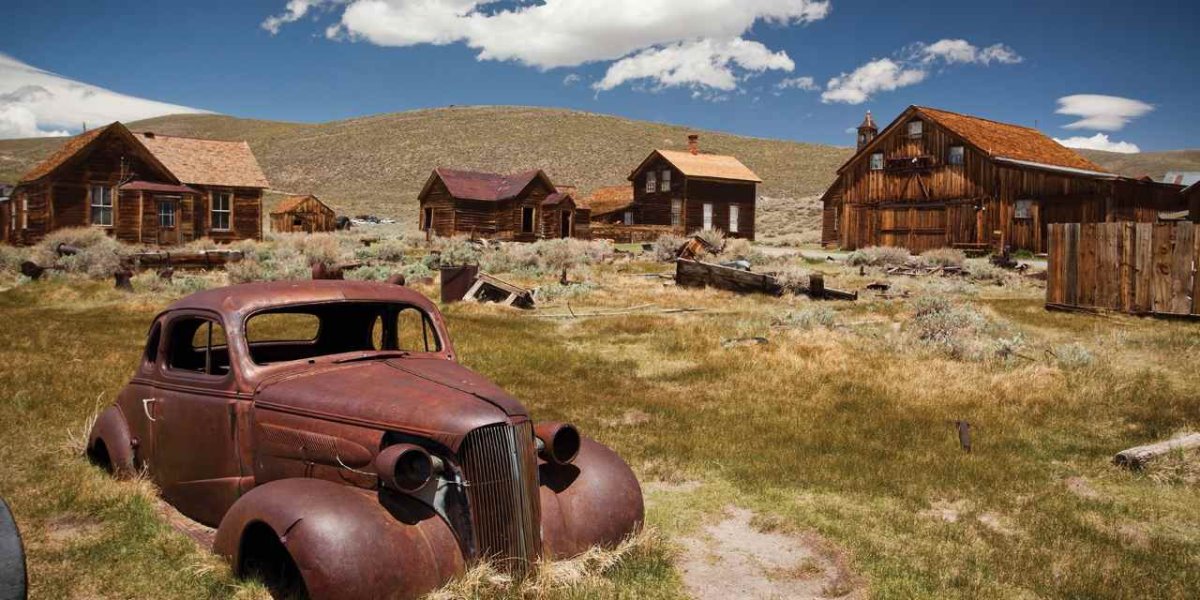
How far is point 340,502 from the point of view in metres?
3.64

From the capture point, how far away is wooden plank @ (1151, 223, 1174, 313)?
1413 centimetres

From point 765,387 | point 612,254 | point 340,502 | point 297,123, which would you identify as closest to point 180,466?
point 340,502

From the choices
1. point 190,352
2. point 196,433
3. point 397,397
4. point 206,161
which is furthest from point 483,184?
point 397,397

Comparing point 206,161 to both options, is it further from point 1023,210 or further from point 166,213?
point 1023,210

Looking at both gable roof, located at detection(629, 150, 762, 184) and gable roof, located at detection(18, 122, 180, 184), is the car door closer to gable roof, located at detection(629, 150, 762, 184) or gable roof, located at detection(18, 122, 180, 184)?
gable roof, located at detection(18, 122, 180, 184)

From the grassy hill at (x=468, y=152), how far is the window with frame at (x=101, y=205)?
3623 centimetres

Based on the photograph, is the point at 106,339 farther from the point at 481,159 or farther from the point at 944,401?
the point at 481,159

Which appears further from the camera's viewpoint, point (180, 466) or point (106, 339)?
point (106, 339)

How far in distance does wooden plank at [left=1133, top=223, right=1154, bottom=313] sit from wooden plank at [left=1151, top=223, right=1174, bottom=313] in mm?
48

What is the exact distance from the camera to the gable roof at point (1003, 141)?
3314cm

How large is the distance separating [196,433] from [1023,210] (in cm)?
3407

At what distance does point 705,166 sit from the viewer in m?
48.6

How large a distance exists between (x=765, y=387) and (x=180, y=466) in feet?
22.5

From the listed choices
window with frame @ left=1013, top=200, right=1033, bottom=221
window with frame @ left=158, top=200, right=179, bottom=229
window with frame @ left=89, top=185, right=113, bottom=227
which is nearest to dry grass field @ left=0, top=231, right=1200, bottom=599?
window with frame @ left=89, top=185, right=113, bottom=227
